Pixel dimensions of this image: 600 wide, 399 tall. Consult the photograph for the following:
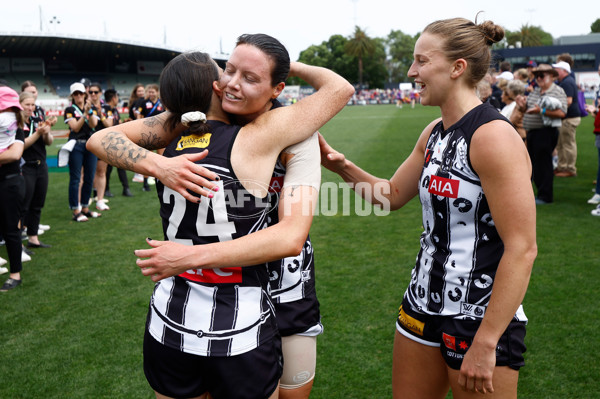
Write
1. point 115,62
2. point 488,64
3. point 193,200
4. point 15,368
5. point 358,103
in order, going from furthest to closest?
point 115,62, point 358,103, point 15,368, point 488,64, point 193,200

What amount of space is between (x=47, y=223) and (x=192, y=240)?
8.10m

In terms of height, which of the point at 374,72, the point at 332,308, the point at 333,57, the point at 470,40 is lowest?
the point at 332,308

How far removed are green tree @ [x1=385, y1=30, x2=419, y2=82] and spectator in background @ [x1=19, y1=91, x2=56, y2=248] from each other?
97.0m

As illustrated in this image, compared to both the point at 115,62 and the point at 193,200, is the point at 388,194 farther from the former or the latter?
the point at 115,62

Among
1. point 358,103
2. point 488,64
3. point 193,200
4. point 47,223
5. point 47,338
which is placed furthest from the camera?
point 358,103

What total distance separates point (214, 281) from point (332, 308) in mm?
3292

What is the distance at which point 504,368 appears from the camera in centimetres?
192

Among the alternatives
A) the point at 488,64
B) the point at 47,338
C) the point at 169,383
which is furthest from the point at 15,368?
the point at 488,64

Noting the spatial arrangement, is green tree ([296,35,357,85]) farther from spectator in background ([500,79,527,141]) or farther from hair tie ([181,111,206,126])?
hair tie ([181,111,206,126])

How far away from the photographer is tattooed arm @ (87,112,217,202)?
69.0 inches

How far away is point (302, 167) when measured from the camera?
6.33ft

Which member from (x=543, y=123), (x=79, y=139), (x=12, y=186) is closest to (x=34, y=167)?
(x=12, y=186)

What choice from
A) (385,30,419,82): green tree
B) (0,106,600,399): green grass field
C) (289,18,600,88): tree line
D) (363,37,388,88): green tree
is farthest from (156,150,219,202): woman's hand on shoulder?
(385,30,419,82): green tree

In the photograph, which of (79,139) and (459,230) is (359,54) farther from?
(459,230)
